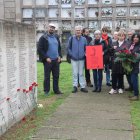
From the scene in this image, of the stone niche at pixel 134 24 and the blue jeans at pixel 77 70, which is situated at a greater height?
the stone niche at pixel 134 24

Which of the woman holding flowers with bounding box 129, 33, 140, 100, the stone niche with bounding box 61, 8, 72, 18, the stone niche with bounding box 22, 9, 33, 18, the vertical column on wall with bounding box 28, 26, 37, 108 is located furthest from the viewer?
the stone niche with bounding box 22, 9, 33, 18

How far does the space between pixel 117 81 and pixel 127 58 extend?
3.40 ft

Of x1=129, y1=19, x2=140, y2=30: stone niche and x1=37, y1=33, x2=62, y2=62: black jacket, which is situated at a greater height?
x1=129, y1=19, x2=140, y2=30: stone niche

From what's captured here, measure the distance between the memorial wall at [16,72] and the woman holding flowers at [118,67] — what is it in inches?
95.0

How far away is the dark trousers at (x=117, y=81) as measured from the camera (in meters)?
9.64

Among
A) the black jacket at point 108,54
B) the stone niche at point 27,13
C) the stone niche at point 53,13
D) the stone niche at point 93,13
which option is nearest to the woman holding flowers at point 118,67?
the black jacket at point 108,54

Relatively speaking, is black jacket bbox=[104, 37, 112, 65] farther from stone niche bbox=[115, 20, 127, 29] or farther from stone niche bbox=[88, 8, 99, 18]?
stone niche bbox=[115, 20, 127, 29]

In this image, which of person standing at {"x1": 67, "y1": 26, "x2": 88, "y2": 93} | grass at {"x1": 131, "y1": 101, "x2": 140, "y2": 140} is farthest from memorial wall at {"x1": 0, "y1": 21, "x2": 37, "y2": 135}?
person standing at {"x1": 67, "y1": 26, "x2": 88, "y2": 93}

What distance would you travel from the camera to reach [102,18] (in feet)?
63.4

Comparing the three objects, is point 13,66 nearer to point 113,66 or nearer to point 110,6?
point 113,66

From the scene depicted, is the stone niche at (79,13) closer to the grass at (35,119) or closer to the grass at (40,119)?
the grass at (35,119)

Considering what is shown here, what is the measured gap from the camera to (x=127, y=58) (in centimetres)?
893

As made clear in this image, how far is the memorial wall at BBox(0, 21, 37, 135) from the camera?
5.82 metres

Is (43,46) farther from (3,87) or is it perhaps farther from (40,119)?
(3,87)
